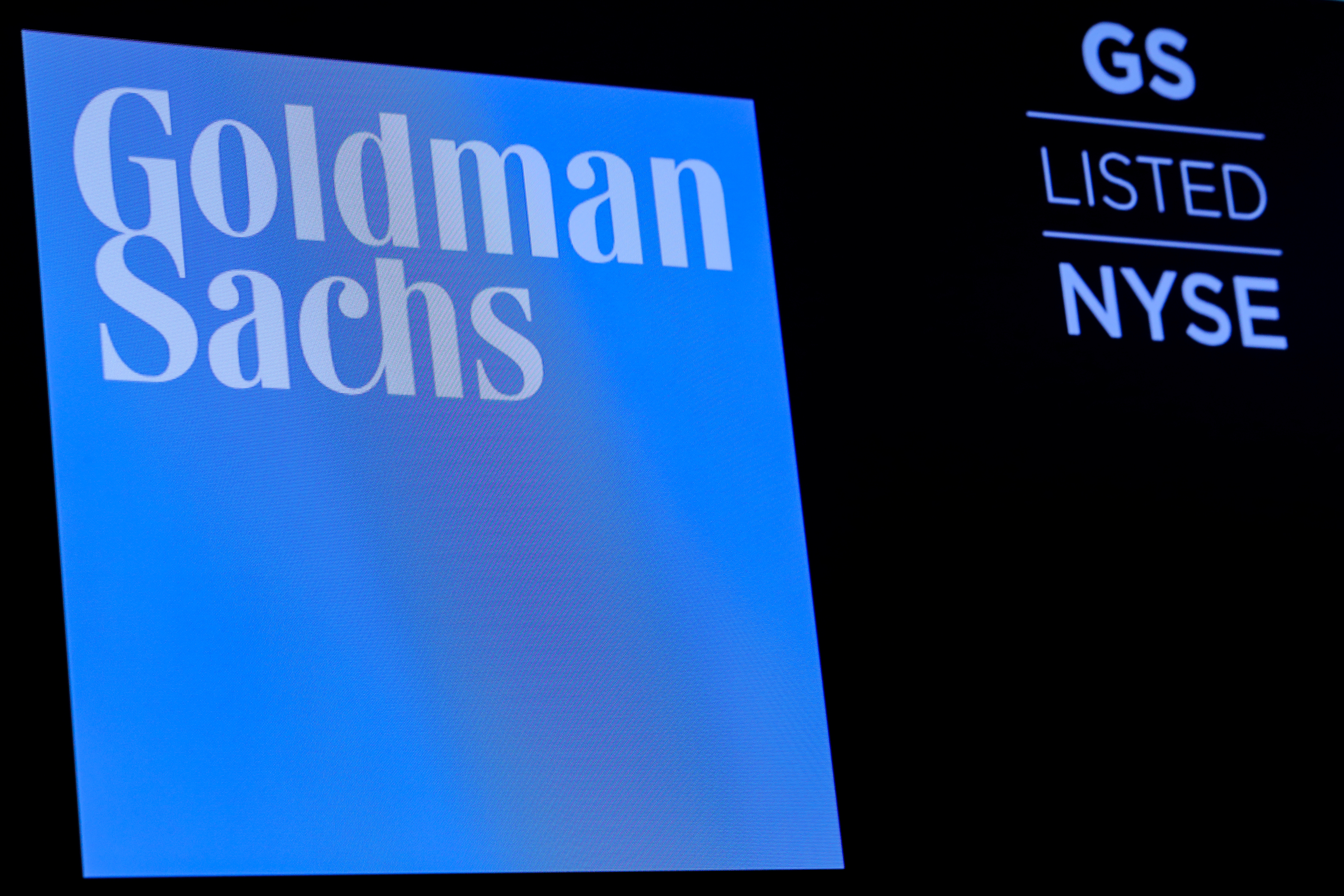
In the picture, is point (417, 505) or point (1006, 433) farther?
point (1006, 433)

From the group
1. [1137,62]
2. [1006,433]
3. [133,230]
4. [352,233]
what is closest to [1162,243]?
[1137,62]

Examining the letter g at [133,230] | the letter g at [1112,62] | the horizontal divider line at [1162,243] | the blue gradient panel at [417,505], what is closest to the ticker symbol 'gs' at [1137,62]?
the letter g at [1112,62]

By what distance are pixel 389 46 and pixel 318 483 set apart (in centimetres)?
77

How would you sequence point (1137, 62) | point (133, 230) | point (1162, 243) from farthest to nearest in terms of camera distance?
point (1137, 62) < point (1162, 243) < point (133, 230)

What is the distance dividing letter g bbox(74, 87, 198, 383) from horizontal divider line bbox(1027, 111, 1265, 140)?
1532mm

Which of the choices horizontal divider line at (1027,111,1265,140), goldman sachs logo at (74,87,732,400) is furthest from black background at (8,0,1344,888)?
goldman sachs logo at (74,87,732,400)

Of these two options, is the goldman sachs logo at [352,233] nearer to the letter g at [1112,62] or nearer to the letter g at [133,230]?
the letter g at [133,230]

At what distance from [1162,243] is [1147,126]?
232 millimetres

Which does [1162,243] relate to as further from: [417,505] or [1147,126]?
[417,505]

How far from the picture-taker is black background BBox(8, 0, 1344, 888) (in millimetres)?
3609

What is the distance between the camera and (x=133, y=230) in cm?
339

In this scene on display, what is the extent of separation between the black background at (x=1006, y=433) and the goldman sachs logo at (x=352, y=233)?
142 mm

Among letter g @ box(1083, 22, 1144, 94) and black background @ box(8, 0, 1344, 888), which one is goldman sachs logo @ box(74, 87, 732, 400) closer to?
black background @ box(8, 0, 1344, 888)

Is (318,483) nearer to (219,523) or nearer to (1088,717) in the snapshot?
(219,523)
